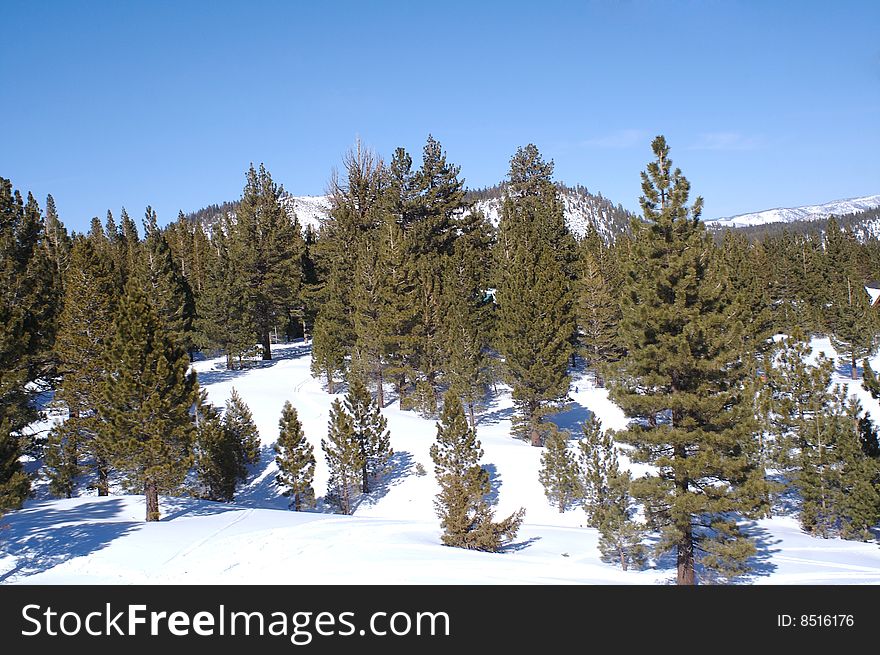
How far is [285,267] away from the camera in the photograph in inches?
1817

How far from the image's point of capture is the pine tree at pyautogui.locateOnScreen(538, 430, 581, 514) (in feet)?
80.8

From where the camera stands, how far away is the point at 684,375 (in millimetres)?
14719

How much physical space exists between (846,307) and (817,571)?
35797 millimetres

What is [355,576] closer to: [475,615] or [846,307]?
[475,615]

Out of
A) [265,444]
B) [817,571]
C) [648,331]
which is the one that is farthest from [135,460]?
[817,571]

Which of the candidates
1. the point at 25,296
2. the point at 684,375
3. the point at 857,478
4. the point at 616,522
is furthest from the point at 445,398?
the point at 25,296

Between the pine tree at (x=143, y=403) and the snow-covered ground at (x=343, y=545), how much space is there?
2.24 meters

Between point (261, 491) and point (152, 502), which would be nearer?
point (152, 502)

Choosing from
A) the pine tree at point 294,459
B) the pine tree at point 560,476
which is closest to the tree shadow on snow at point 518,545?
the pine tree at point 560,476

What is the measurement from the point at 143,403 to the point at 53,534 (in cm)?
492

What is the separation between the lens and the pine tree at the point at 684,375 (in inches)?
555

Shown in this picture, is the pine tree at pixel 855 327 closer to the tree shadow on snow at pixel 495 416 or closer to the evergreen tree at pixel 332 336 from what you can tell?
the tree shadow on snow at pixel 495 416

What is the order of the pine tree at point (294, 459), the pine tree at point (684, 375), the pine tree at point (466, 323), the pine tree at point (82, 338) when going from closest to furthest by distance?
the pine tree at point (684, 375) → the pine tree at point (82, 338) → the pine tree at point (294, 459) → the pine tree at point (466, 323)

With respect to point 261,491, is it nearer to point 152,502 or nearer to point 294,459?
point 294,459
